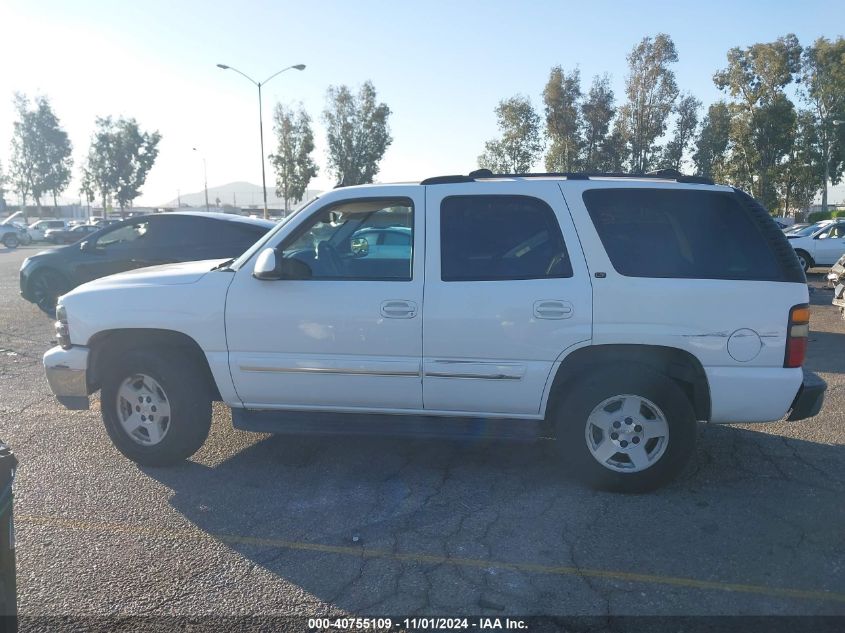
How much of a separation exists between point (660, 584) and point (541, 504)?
3.40ft

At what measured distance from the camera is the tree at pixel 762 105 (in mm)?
36219

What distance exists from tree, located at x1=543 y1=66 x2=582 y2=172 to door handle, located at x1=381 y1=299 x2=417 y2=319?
3276cm

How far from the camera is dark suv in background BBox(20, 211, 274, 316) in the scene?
33.8ft

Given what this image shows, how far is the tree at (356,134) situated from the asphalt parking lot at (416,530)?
4322 centimetres

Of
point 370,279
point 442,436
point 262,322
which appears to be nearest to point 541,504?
point 442,436

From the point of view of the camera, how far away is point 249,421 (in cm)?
484

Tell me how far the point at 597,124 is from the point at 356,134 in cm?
1790

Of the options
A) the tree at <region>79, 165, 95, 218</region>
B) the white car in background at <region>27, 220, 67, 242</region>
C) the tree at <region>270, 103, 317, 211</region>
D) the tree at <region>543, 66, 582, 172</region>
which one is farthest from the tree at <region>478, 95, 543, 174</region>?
the tree at <region>79, 165, 95, 218</region>

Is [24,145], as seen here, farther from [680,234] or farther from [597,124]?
[680,234]

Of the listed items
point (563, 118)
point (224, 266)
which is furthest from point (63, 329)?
point (563, 118)

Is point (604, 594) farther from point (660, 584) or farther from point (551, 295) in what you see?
point (551, 295)

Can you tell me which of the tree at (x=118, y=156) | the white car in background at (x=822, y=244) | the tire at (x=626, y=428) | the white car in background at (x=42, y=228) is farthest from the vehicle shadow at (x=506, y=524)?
the tree at (x=118, y=156)

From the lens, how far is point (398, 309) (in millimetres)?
4461

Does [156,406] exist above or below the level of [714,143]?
below
